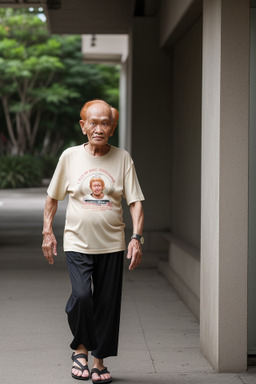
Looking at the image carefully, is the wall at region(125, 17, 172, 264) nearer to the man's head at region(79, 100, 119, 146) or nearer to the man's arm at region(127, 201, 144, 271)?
the man's arm at region(127, 201, 144, 271)

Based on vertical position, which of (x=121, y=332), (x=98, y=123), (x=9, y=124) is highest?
(x=9, y=124)

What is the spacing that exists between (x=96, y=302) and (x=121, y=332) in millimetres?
1891

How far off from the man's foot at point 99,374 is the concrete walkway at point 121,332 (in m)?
0.14

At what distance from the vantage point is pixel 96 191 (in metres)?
5.10

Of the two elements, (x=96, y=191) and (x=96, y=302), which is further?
A: (x=96, y=302)

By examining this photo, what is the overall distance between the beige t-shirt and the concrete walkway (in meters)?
→ 1.05

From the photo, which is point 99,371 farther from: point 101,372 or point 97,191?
point 97,191

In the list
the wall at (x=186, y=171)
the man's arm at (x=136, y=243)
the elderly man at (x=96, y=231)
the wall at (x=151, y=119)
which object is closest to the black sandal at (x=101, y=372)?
the elderly man at (x=96, y=231)

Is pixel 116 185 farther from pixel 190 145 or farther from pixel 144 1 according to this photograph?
pixel 144 1


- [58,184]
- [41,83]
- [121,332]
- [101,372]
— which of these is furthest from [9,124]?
[101,372]

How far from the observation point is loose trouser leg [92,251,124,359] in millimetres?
5180

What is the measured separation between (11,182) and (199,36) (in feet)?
91.7

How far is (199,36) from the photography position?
873 centimetres

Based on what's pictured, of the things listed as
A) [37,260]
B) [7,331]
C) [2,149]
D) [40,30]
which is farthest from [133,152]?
[2,149]
